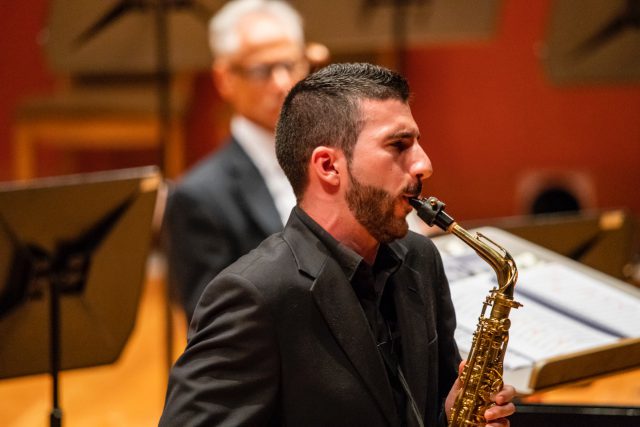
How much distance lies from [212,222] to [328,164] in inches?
51.0

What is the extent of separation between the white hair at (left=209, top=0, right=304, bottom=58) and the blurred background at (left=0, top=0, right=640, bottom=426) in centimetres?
46

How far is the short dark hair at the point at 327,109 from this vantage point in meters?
1.79

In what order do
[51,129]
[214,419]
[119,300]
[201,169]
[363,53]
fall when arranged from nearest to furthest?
[214,419], [119,300], [201,169], [51,129], [363,53]

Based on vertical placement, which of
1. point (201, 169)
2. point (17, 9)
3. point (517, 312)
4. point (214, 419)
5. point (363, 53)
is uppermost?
point (17, 9)

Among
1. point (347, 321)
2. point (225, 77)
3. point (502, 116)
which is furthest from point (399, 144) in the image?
point (502, 116)

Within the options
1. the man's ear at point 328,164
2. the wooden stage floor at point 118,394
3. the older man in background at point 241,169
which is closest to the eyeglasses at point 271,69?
the older man in background at point 241,169

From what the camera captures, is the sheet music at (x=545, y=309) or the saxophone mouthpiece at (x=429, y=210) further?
the sheet music at (x=545, y=309)

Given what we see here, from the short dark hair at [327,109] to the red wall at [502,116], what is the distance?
148 inches

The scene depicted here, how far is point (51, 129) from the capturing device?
5.12 m

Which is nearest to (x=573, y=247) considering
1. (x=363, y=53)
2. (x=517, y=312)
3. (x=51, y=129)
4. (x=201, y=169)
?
(x=517, y=312)

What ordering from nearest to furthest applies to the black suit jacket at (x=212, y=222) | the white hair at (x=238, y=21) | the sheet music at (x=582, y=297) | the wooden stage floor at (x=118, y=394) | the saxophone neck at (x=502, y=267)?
the saxophone neck at (x=502, y=267)
the sheet music at (x=582, y=297)
the black suit jacket at (x=212, y=222)
the white hair at (x=238, y=21)
the wooden stage floor at (x=118, y=394)

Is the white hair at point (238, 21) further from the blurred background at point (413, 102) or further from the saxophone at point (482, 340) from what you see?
the saxophone at point (482, 340)

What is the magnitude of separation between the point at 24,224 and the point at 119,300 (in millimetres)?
355

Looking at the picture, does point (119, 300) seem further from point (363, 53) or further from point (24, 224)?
point (363, 53)
